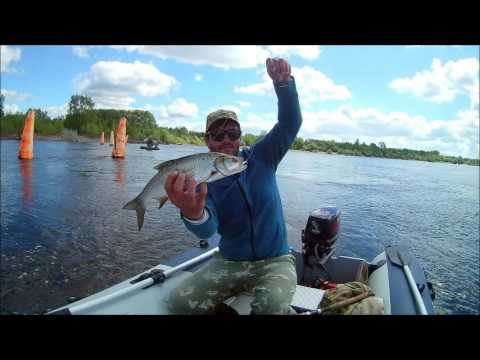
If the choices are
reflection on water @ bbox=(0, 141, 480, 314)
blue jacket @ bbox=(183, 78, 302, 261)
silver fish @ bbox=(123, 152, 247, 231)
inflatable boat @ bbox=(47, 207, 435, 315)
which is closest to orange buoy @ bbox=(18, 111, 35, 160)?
reflection on water @ bbox=(0, 141, 480, 314)

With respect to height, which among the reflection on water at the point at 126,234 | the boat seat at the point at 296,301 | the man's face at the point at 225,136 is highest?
the man's face at the point at 225,136

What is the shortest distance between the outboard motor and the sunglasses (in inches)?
81.4

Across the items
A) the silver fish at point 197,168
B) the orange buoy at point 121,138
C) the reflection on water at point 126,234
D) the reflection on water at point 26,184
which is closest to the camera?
the silver fish at point 197,168

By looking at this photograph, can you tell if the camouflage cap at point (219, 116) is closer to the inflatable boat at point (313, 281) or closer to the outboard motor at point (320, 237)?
the inflatable boat at point (313, 281)

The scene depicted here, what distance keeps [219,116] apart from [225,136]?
0.20 meters

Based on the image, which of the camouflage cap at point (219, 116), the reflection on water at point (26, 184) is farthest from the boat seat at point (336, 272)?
the reflection on water at point (26, 184)

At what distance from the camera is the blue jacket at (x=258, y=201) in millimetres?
3275

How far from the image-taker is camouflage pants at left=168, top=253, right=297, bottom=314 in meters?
3.21

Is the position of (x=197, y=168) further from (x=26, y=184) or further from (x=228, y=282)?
(x=26, y=184)

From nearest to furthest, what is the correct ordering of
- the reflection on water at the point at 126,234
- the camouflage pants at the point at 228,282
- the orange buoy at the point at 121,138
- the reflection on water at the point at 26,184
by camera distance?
the camouflage pants at the point at 228,282 < the reflection on water at the point at 126,234 < the reflection on water at the point at 26,184 < the orange buoy at the point at 121,138
